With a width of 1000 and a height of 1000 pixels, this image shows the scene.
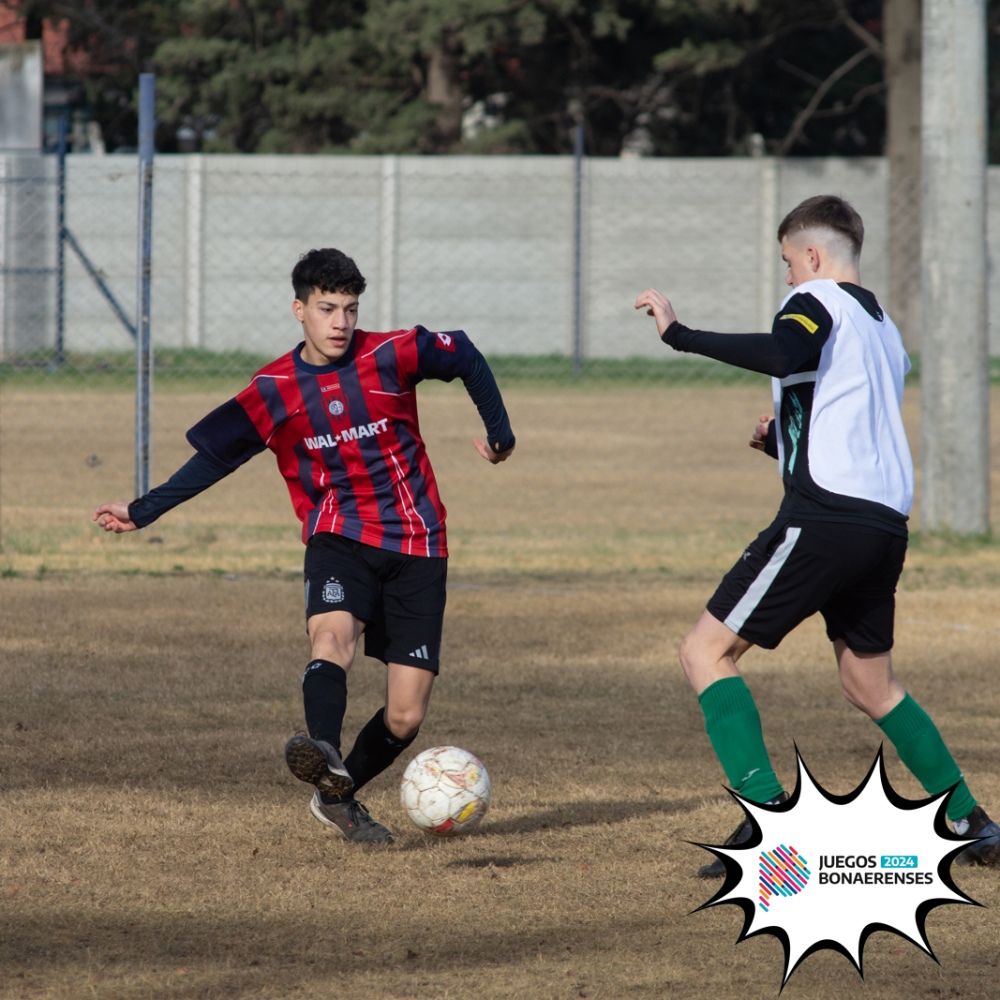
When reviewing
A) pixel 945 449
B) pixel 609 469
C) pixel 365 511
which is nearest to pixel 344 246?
pixel 609 469

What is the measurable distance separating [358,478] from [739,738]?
4.62ft

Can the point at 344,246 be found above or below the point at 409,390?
above

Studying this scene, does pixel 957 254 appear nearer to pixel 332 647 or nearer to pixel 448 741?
pixel 448 741

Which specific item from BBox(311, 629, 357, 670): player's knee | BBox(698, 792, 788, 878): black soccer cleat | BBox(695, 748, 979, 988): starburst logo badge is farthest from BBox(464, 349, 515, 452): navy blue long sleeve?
BBox(695, 748, 979, 988): starburst logo badge

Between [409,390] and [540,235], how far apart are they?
67.2 feet

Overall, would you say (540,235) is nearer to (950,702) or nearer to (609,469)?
(609,469)

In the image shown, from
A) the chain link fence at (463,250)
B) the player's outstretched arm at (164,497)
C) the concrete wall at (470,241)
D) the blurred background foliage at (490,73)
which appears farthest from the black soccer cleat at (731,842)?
the blurred background foliage at (490,73)

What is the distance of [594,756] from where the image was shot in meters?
6.11

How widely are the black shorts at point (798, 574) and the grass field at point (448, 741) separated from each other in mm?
779

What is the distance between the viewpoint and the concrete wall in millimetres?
24016

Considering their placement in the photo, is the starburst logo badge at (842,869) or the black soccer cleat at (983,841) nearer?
the starburst logo badge at (842,869)

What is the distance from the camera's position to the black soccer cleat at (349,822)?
4.90 metres

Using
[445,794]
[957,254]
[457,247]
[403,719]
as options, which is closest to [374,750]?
[403,719]

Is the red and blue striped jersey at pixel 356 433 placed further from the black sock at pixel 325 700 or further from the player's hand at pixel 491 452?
the black sock at pixel 325 700
